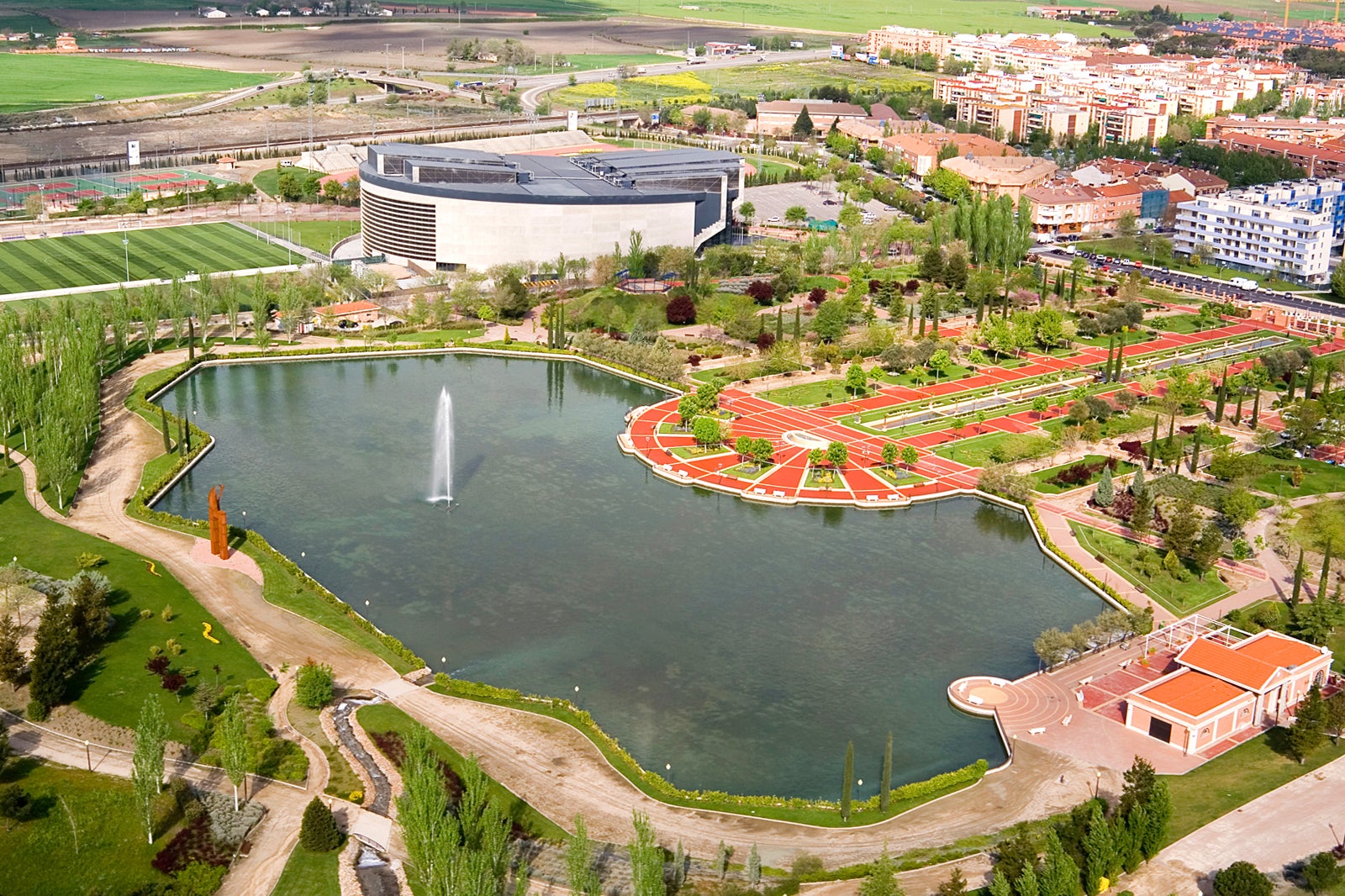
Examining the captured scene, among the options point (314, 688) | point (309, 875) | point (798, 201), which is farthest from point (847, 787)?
point (798, 201)

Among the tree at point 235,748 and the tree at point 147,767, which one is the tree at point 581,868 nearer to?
the tree at point 235,748

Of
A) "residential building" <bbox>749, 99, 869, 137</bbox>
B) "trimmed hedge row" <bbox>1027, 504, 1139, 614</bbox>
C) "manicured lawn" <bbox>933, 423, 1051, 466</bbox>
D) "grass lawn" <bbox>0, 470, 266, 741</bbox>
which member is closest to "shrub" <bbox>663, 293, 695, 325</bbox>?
"manicured lawn" <bbox>933, 423, 1051, 466</bbox>

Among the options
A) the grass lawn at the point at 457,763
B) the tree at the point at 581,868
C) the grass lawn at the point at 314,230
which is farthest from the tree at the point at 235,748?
the grass lawn at the point at 314,230

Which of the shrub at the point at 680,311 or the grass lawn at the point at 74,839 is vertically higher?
the shrub at the point at 680,311

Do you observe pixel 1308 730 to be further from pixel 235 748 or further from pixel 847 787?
pixel 235 748

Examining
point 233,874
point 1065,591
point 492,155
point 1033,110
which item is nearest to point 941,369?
point 1065,591

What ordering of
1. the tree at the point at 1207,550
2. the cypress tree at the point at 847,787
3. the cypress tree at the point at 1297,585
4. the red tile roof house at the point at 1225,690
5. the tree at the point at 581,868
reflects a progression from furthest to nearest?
1. the tree at the point at 1207,550
2. the cypress tree at the point at 1297,585
3. the red tile roof house at the point at 1225,690
4. the cypress tree at the point at 847,787
5. the tree at the point at 581,868

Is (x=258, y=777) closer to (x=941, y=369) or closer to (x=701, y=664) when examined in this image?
(x=701, y=664)

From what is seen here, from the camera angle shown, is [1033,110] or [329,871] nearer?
[329,871]
